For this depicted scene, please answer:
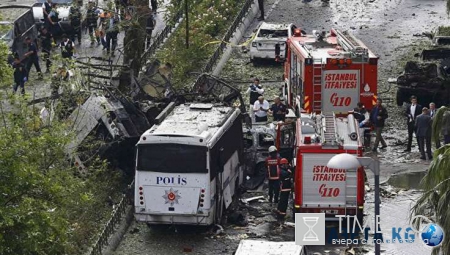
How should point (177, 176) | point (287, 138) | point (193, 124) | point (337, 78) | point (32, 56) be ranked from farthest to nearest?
point (32, 56) < point (337, 78) < point (287, 138) < point (193, 124) < point (177, 176)

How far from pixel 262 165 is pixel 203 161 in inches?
207

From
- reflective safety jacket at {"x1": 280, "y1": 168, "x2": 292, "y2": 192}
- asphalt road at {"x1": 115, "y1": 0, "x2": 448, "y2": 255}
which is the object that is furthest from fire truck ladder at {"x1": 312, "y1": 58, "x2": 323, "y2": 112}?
reflective safety jacket at {"x1": 280, "y1": 168, "x2": 292, "y2": 192}

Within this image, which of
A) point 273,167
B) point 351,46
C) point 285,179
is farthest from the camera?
point 351,46

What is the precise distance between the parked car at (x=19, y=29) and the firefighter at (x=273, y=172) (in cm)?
1392

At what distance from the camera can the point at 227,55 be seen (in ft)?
147

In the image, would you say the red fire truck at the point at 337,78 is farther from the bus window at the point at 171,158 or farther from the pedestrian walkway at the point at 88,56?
the bus window at the point at 171,158

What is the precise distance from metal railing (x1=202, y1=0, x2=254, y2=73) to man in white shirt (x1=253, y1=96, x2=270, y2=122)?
6.27 metres

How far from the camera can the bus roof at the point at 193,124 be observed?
1077 inches

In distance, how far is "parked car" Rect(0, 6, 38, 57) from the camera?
136ft

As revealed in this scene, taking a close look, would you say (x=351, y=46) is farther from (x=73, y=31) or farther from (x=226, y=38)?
(x=73, y=31)

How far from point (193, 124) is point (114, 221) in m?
2.86

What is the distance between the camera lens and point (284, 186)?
2864 centimetres

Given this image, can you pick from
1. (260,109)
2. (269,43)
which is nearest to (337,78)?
(260,109)

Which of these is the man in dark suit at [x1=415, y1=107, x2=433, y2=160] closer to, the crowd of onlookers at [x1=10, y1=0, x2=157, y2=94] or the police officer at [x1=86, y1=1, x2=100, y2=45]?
the crowd of onlookers at [x1=10, y1=0, x2=157, y2=94]
